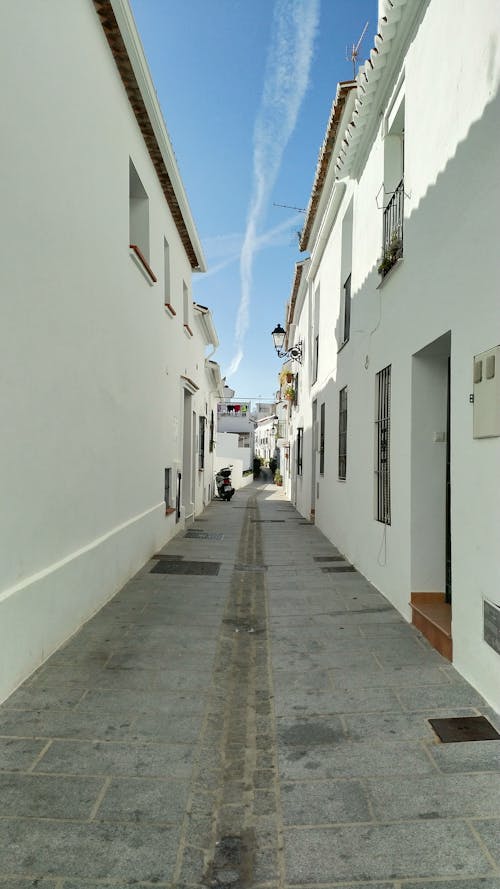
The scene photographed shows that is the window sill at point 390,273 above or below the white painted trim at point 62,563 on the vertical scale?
above

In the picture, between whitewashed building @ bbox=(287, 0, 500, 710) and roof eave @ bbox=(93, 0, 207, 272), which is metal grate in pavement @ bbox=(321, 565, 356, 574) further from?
roof eave @ bbox=(93, 0, 207, 272)

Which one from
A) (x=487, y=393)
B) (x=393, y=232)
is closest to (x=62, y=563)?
(x=487, y=393)

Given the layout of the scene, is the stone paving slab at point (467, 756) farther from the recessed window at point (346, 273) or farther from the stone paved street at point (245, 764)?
the recessed window at point (346, 273)

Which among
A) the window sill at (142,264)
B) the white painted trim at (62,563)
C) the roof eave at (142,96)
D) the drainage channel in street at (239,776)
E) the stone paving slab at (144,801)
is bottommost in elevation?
the drainage channel in street at (239,776)

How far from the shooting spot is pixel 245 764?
9.12ft

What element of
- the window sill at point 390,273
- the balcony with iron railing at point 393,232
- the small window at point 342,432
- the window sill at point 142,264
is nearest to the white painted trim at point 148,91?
the window sill at point 142,264

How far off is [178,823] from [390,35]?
6.13m

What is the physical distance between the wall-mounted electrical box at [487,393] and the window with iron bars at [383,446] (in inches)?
92.0

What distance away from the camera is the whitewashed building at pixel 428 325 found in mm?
3365

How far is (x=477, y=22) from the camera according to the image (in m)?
3.55

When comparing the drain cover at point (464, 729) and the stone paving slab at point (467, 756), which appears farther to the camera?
the drain cover at point (464, 729)

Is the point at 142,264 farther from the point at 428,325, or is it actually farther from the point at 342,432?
the point at 428,325

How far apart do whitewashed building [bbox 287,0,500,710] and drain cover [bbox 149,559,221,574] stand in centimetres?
188

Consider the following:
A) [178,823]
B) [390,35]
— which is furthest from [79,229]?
[178,823]
